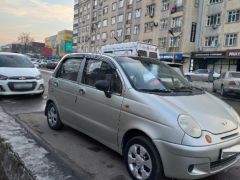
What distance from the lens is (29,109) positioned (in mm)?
7301

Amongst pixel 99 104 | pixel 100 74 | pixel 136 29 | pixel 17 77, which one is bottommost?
pixel 17 77

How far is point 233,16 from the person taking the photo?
96.0 ft

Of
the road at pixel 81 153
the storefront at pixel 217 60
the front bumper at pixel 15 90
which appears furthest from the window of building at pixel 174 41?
the road at pixel 81 153

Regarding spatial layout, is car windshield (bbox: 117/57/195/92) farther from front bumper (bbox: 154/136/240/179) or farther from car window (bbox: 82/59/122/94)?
front bumper (bbox: 154/136/240/179)

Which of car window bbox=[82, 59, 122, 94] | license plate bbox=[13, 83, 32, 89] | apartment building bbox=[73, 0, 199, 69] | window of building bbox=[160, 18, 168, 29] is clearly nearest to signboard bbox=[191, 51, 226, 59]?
apartment building bbox=[73, 0, 199, 69]

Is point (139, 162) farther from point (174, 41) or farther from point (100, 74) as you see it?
point (174, 41)

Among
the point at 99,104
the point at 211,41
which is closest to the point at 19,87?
the point at 99,104

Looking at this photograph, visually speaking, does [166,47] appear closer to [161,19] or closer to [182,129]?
[161,19]

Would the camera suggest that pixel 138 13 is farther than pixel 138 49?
Yes

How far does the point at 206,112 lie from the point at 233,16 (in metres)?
29.9

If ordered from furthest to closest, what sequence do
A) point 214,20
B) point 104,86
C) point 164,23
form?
point 164,23 → point 214,20 → point 104,86

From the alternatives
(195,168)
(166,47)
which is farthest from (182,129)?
(166,47)

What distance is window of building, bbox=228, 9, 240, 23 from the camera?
28.6 m

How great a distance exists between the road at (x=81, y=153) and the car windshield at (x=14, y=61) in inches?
126
